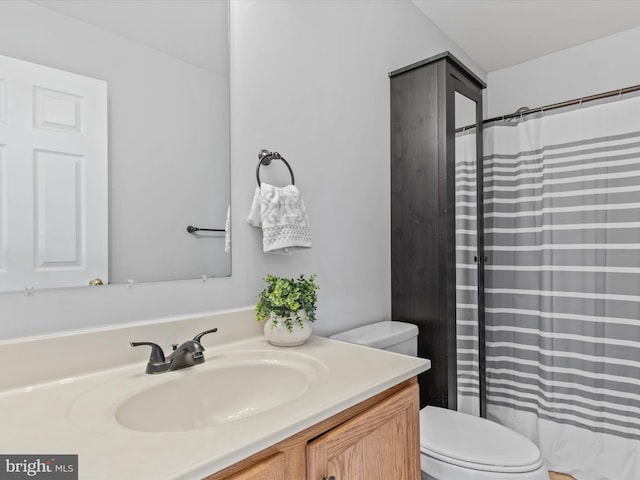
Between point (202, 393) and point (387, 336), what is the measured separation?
827mm

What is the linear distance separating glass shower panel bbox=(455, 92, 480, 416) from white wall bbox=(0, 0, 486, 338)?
0.36m

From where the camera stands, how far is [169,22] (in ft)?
3.83

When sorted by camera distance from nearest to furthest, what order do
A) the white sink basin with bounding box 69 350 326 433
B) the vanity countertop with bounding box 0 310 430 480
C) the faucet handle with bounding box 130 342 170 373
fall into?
the vanity countertop with bounding box 0 310 430 480 → the white sink basin with bounding box 69 350 326 433 → the faucet handle with bounding box 130 342 170 373

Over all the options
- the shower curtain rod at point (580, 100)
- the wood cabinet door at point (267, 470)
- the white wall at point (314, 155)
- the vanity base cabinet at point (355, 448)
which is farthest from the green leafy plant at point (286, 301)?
the shower curtain rod at point (580, 100)

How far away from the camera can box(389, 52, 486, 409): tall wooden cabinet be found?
1758mm

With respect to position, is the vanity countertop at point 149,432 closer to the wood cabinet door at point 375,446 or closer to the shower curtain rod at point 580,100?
the wood cabinet door at point 375,446

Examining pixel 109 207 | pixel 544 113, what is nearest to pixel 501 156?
pixel 544 113

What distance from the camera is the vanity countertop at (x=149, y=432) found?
0.57 metres

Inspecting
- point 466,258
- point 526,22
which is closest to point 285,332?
point 466,258

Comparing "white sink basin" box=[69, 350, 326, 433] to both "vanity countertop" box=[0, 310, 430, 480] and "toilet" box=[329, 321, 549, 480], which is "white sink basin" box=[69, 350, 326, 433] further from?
"toilet" box=[329, 321, 549, 480]

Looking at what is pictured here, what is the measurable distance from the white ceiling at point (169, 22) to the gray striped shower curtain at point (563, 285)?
1.24 m

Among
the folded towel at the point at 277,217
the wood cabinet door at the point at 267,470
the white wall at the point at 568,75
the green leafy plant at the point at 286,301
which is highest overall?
the white wall at the point at 568,75

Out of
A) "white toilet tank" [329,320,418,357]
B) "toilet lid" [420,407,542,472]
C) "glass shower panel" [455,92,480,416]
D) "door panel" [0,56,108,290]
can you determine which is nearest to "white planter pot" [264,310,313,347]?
"white toilet tank" [329,320,418,357]

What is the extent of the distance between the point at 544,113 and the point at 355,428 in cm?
212
